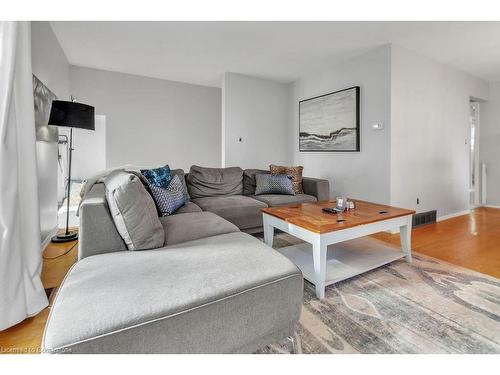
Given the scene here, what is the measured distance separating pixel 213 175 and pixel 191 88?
2.54 m

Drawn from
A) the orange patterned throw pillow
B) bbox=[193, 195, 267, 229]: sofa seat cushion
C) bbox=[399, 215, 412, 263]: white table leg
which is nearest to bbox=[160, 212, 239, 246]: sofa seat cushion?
bbox=[193, 195, 267, 229]: sofa seat cushion

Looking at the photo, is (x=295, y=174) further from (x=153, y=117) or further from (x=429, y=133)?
(x=153, y=117)

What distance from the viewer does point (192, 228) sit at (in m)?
1.78

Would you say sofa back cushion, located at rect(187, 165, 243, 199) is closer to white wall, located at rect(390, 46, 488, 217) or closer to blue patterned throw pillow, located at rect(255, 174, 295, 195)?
blue patterned throw pillow, located at rect(255, 174, 295, 195)

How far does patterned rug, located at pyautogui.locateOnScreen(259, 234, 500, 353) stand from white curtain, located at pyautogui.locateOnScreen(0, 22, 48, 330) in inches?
55.6

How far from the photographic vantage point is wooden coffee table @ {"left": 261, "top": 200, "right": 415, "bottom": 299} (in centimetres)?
173

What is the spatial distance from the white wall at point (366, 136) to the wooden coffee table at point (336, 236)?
41.4 inches

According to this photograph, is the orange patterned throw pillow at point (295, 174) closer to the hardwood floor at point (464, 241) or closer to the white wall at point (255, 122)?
the white wall at point (255, 122)

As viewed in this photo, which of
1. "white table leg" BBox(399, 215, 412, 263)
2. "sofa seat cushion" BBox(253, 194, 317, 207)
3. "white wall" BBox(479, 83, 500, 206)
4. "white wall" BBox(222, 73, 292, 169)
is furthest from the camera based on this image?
"white wall" BBox(479, 83, 500, 206)

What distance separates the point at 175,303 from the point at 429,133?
409 centimetres

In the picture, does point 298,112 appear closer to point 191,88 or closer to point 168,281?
point 191,88

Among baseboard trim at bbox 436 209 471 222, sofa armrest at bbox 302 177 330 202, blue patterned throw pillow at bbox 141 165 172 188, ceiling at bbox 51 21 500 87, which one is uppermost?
ceiling at bbox 51 21 500 87

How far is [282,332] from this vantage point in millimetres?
1164

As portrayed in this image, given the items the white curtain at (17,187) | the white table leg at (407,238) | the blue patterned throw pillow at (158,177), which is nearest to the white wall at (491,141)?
the white table leg at (407,238)
